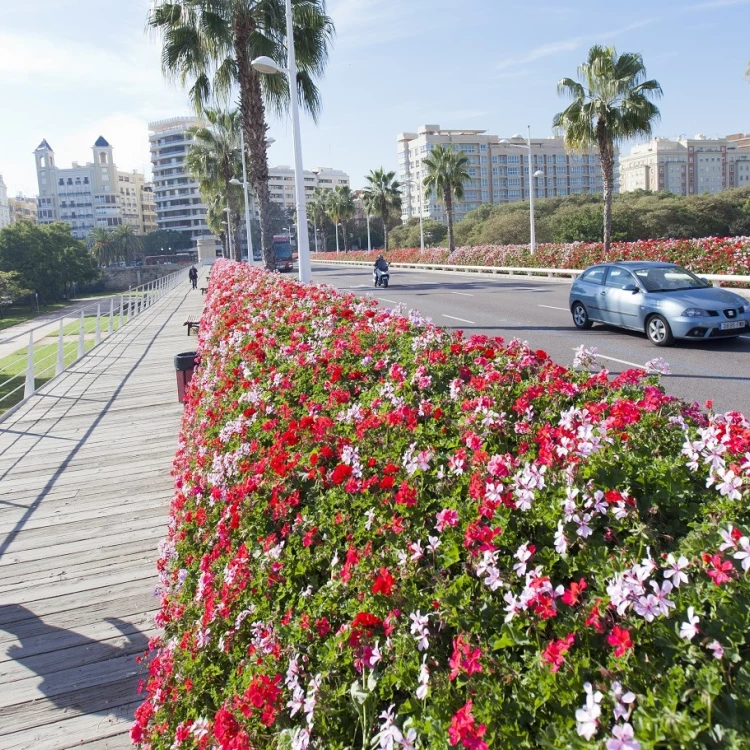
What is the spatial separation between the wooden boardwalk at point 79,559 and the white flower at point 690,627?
302 centimetres

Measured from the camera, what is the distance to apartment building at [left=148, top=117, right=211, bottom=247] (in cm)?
16562

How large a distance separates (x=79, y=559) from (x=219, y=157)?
52.5 metres

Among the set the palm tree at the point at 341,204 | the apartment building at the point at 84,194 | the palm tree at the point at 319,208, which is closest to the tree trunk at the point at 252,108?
the palm tree at the point at 341,204

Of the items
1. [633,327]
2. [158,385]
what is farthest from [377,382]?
[633,327]

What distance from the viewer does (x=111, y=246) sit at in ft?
495

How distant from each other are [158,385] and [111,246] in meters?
150

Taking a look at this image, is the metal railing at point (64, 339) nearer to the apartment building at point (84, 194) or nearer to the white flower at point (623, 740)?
the white flower at point (623, 740)

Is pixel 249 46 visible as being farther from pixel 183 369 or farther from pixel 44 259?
pixel 44 259

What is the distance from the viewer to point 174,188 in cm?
16812

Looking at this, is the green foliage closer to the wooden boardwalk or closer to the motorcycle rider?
the motorcycle rider

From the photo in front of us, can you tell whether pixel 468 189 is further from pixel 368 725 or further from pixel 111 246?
pixel 368 725

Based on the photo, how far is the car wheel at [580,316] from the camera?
A: 50.5 feet

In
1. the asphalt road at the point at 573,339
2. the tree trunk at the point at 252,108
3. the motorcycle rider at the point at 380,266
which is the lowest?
the asphalt road at the point at 573,339

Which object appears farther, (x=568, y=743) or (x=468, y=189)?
(x=468, y=189)
